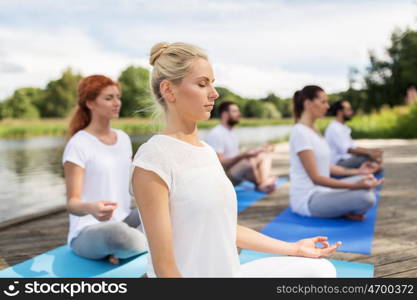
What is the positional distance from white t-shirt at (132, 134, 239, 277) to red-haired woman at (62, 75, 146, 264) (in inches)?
52.0

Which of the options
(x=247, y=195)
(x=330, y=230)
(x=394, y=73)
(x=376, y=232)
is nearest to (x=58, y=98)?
(x=394, y=73)

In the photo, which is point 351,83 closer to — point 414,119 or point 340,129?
point 414,119

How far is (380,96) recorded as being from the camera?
28500 mm

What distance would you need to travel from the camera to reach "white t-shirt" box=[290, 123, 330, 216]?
3727 millimetres

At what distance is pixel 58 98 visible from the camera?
38.7m

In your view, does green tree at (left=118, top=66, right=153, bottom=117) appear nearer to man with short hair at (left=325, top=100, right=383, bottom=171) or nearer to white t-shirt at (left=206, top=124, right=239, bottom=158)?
man with short hair at (left=325, top=100, right=383, bottom=171)

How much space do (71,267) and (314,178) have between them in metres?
2.05

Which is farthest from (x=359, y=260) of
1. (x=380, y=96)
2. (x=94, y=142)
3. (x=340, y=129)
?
(x=380, y=96)

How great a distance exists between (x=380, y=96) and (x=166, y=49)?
29.6 m

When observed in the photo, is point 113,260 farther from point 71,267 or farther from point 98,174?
point 98,174

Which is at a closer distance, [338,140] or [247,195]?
[247,195]

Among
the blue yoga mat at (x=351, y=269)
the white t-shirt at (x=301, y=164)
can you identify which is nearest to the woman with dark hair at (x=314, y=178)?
the white t-shirt at (x=301, y=164)

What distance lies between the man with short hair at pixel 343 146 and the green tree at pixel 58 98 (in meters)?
34.4

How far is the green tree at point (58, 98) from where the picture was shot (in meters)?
37.7
